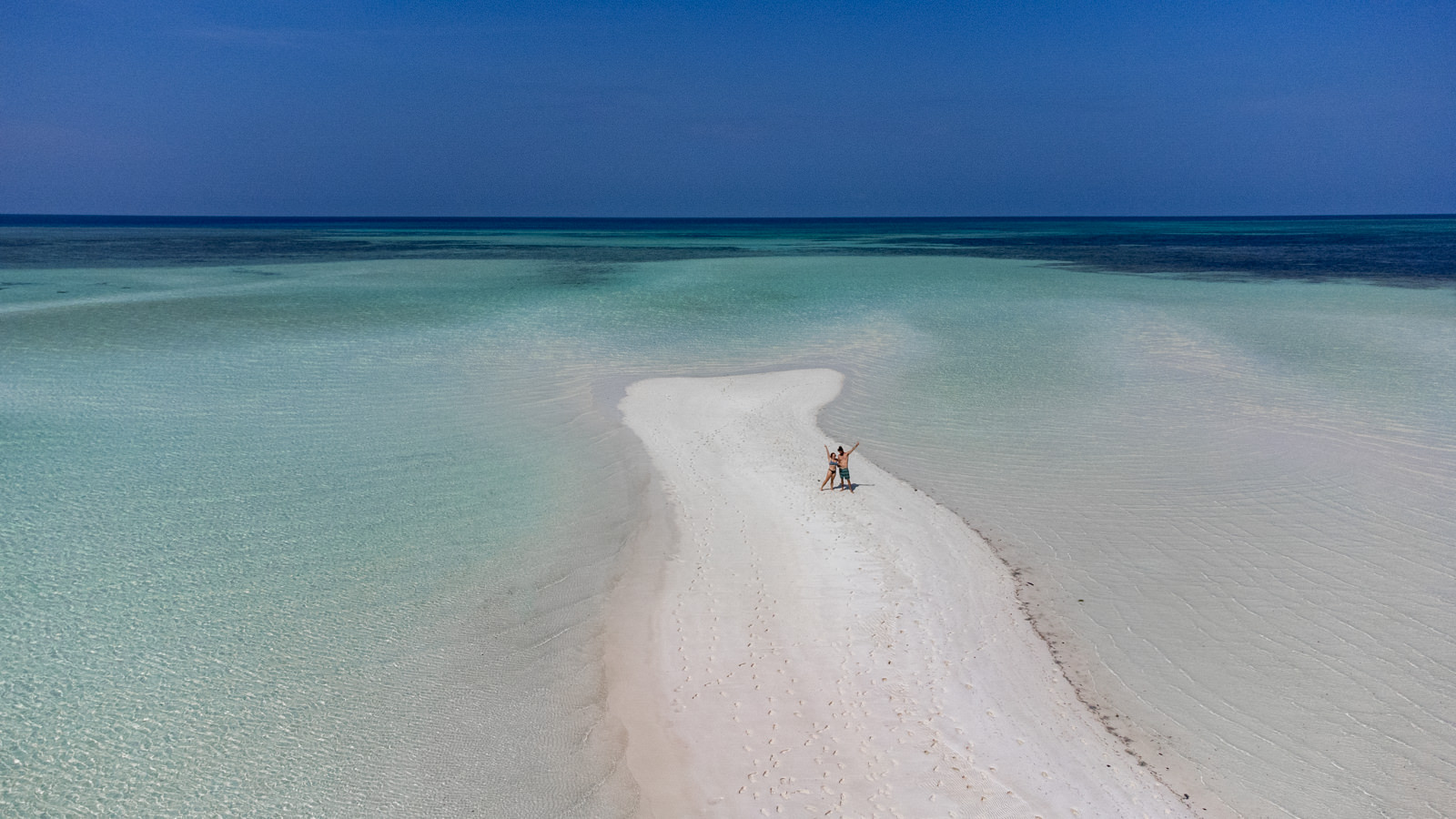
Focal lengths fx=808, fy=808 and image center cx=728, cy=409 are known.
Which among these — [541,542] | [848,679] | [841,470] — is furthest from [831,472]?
[848,679]

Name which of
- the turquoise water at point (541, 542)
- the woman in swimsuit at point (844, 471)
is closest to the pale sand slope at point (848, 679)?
the woman in swimsuit at point (844, 471)

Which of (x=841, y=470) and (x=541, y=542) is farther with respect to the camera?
(x=841, y=470)

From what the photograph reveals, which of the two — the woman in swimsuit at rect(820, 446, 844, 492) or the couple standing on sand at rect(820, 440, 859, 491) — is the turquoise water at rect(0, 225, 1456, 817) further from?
the woman in swimsuit at rect(820, 446, 844, 492)

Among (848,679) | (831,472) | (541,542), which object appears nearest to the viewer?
(848,679)

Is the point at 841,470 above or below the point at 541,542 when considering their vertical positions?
above

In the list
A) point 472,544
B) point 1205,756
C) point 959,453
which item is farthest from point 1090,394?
point 472,544

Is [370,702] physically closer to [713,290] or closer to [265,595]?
[265,595]

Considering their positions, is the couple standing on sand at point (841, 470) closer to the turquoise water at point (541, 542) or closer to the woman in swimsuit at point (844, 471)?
the woman in swimsuit at point (844, 471)

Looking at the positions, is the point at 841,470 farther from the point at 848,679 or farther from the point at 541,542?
the point at 848,679
